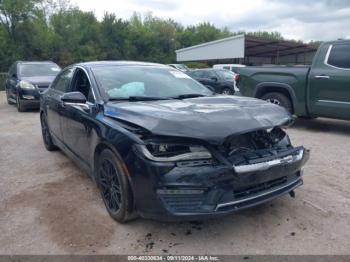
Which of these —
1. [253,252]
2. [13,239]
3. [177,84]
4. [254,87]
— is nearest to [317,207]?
[253,252]

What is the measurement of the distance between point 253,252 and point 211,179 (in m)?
0.73

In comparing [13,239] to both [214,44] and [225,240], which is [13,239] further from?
[214,44]

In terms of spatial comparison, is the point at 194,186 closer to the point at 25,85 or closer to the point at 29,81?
the point at 25,85

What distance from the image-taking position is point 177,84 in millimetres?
4340

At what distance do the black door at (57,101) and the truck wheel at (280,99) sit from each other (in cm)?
463

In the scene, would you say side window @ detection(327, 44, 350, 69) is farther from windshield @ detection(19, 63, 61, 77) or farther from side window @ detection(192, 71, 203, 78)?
side window @ detection(192, 71, 203, 78)

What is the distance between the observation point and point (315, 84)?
22.9 ft

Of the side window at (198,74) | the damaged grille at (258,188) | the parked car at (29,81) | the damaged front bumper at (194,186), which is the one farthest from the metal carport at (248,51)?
the damaged front bumper at (194,186)

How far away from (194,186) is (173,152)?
33 cm

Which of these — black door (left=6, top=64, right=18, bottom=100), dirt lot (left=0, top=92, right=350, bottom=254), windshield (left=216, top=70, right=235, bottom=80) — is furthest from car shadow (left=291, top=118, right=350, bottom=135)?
black door (left=6, top=64, right=18, bottom=100)

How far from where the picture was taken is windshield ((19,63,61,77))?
11.7 metres

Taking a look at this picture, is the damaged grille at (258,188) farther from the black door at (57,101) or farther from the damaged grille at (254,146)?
the black door at (57,101)

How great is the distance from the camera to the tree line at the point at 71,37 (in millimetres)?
32156

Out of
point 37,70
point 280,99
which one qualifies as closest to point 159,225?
point 280,99
